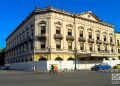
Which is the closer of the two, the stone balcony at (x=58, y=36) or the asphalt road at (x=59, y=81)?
the asphalt road at (x=59, y=81)

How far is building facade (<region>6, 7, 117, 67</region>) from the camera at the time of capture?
2222 inches

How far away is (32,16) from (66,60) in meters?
12.8

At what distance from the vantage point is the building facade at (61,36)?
56.4 m

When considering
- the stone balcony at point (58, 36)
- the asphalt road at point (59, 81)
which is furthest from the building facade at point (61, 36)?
the asphalt road at point (59, 81)

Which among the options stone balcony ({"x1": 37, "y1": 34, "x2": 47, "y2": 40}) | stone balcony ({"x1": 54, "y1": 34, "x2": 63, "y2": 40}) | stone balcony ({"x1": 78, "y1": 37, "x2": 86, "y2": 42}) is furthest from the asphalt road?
stone balcony ({"x1": 78, "y1": 37, "x2": 86, "y2": 42})

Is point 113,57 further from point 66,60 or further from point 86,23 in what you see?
point 66,60

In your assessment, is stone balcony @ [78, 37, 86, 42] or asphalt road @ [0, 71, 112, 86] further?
stone balcony @ [78, 37, 86, 42]

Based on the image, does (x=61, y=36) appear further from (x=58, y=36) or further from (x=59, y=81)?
(x=59, y=81)

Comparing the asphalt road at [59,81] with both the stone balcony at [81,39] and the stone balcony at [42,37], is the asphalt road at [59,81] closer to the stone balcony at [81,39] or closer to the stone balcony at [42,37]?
the stone balcony at [42,37]

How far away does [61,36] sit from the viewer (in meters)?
57.5

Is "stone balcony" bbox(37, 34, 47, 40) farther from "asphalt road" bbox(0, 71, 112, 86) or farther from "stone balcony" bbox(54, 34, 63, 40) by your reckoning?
"asphalt road" bbox(0, 71, 112, 86)

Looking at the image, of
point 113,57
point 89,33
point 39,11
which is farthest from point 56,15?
point 113,57

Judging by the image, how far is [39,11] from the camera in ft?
187

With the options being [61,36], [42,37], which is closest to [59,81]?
[42,37]
